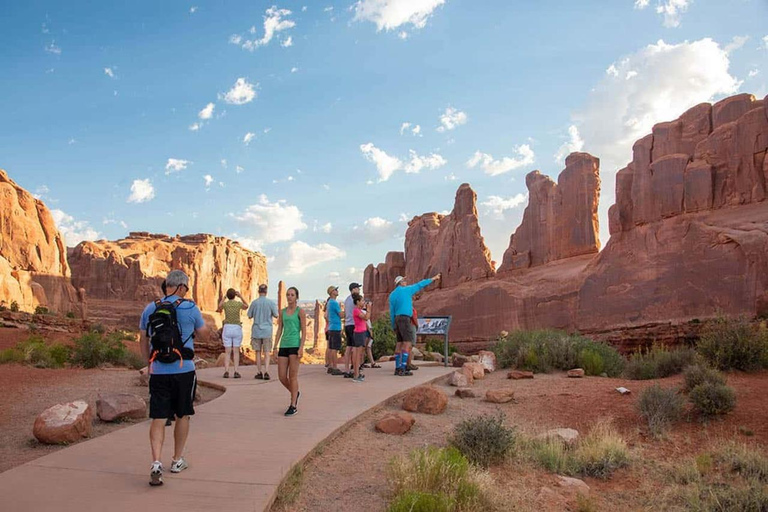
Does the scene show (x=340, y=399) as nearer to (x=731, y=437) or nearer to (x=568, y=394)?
(x=568, y=394)

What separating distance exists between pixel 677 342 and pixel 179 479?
89.7 feet

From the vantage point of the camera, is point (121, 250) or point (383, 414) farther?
point (121, 250)

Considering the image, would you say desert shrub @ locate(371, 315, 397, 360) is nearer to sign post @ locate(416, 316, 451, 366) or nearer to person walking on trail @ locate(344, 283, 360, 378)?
sign post @ locate(416, 316, 451, 366)

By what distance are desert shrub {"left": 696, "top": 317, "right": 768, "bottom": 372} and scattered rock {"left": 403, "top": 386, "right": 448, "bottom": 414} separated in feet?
19.9

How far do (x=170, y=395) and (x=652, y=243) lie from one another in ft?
105

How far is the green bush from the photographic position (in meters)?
13.4

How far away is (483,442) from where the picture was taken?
6145 millimetres

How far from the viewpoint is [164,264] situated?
81312mm

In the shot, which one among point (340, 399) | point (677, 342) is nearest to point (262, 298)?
point (340, 399)

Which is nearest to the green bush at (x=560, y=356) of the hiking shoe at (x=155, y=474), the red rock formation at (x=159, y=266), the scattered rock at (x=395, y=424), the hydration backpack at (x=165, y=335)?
the scattered rock at (x=395, y=424)

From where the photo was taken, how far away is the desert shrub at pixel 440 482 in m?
4.39

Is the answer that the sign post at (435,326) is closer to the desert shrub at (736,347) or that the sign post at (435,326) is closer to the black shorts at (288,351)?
the desert shrub at (736,347)

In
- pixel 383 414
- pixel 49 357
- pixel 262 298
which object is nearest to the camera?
pixel 383 414

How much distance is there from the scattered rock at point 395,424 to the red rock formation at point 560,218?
123 feet
